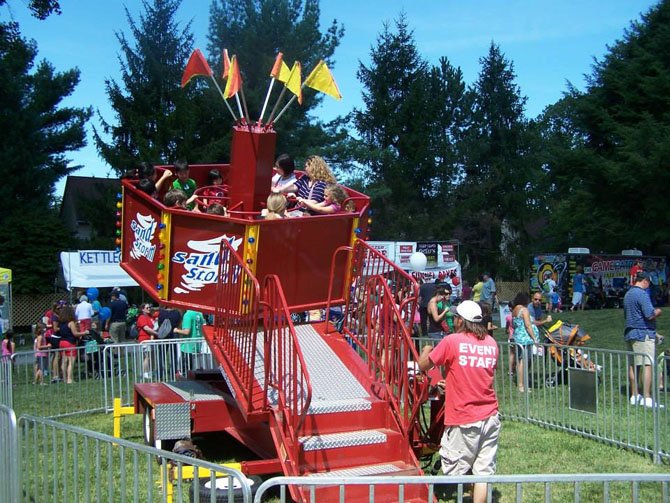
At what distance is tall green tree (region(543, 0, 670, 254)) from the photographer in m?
29.9

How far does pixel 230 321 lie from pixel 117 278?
16.9 metres

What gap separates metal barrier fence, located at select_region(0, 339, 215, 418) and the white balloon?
11.5 metres

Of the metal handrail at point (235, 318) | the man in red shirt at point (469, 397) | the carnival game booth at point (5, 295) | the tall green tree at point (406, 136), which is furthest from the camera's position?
the tall green tree at point (406, 136)

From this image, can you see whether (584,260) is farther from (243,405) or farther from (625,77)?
(243,405)

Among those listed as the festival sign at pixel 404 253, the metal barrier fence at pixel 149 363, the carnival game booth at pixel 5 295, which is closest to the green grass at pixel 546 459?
the metal barrier fence at pixel 149 363

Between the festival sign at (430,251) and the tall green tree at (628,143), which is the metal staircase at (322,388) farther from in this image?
the tall green tree at (628,143)

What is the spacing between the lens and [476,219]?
47781 mm

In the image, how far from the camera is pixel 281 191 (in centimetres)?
859

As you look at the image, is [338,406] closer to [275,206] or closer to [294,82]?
[275,206]

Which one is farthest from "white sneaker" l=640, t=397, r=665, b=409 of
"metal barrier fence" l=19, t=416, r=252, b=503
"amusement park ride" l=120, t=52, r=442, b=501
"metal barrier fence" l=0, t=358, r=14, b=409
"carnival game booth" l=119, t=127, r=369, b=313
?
"metal barrier fence" l=0, t=358, r=14, b=409

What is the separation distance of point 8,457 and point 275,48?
31.0 m

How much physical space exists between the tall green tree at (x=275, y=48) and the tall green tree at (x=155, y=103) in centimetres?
181

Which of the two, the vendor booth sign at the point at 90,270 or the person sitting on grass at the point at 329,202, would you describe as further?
the vendor booth sign at the point at 90,270

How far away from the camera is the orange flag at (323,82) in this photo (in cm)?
788
